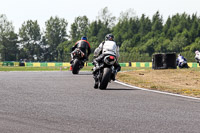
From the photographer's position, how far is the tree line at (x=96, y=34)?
123 m

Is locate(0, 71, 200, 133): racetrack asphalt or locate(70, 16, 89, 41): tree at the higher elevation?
locate(70, 16, 89, 41): tree

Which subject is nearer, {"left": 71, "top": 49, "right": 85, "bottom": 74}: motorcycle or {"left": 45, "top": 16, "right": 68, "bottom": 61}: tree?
{"left": 71, "top": 49, "right": 85, "bottom": 74}: motorcycle

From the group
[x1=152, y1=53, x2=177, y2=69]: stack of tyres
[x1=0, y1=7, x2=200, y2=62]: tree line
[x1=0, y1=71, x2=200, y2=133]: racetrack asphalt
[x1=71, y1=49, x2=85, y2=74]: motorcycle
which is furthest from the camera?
[x1=0, y1=7, x2=200, y2=62]: tree line

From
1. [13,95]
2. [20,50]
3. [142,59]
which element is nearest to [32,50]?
[20,50]

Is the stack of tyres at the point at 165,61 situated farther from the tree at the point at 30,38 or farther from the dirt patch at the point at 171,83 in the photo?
the tree at the point at 30,38

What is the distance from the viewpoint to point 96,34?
144 meters

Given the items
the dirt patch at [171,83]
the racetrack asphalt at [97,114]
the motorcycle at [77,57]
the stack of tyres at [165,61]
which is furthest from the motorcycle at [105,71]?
the stack of tyres at [165,61]

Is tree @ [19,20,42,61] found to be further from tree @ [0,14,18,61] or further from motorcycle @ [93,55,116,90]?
motorcycle @ [93,55,116,90]

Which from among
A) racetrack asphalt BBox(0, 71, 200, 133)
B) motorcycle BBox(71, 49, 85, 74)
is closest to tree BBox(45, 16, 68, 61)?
motorcycle BBox(71, 49, 85, 74)

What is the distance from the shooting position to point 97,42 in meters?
133

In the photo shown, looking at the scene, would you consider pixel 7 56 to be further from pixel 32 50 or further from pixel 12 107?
pixel 12 107

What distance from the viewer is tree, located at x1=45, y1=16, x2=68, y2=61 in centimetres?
14126

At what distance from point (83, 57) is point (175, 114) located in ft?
43.9

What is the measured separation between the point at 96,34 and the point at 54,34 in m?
15.0
